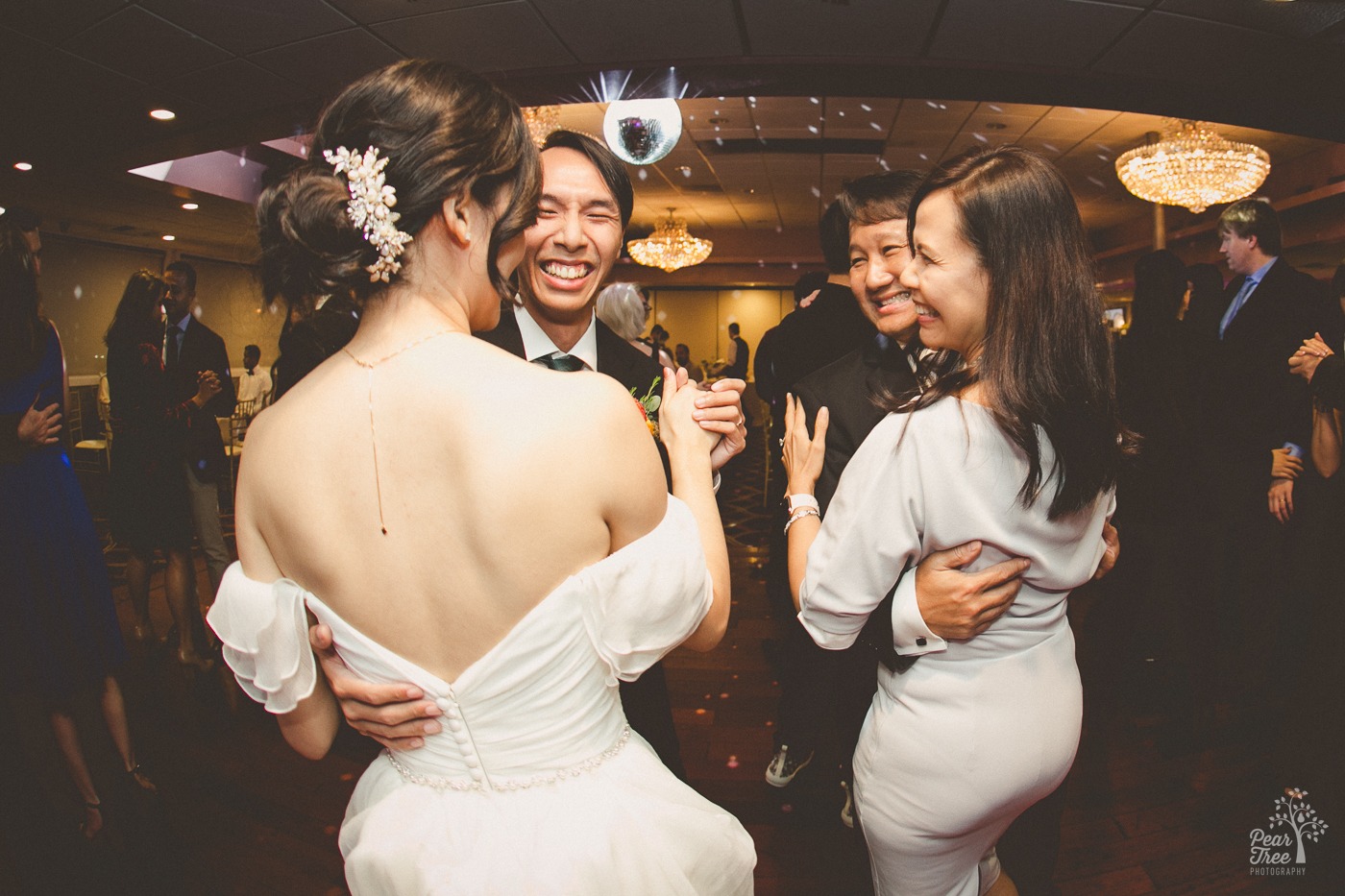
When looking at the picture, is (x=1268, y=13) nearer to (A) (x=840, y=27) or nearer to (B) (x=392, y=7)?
(A) (x=840, y=27)

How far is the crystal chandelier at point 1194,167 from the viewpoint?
18.6 ft

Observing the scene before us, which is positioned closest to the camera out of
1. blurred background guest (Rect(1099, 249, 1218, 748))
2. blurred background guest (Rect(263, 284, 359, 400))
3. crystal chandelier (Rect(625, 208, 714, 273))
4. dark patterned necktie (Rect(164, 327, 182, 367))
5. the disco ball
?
blurred background guest (Rect(263, 284, 359, 400))

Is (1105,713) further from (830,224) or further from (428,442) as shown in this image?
(428,442)

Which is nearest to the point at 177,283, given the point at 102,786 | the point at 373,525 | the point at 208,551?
the point at 208,551

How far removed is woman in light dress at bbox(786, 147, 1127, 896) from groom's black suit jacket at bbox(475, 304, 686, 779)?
1.32 ft

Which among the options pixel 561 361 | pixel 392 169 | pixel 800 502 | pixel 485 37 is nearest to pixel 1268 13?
pixel 485 37

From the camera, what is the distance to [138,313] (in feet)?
10.7

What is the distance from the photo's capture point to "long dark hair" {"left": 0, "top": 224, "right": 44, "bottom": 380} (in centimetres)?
221

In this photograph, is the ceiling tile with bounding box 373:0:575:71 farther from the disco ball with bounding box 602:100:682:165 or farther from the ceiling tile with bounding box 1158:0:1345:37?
the ceiling tile with bounding box 1158:0:1345:37

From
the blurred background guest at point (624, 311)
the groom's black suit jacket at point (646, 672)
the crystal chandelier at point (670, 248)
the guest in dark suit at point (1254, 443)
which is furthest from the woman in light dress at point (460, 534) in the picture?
the crystal chandelier at point (670, 248)

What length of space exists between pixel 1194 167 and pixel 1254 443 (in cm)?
364

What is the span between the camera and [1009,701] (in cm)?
119

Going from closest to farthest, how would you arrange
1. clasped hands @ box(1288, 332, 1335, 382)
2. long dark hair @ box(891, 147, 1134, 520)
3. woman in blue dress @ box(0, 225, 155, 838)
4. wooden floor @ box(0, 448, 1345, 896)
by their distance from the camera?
long dark hair @ box(891, 147, 1134, 520) → wooden floor @ box(0, 448, 1345, 896) → woman in blue dress @ box(0, 225, 155, 838) → clasped hands @ box(1288, 332, 1335, 382)

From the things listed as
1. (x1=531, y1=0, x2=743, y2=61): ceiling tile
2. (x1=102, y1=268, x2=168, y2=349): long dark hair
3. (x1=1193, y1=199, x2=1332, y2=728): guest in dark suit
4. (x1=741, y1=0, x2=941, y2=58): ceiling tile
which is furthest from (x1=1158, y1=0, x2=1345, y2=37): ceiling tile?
(x1=102, y1=268, x2=168, y2=349): long dark hair
